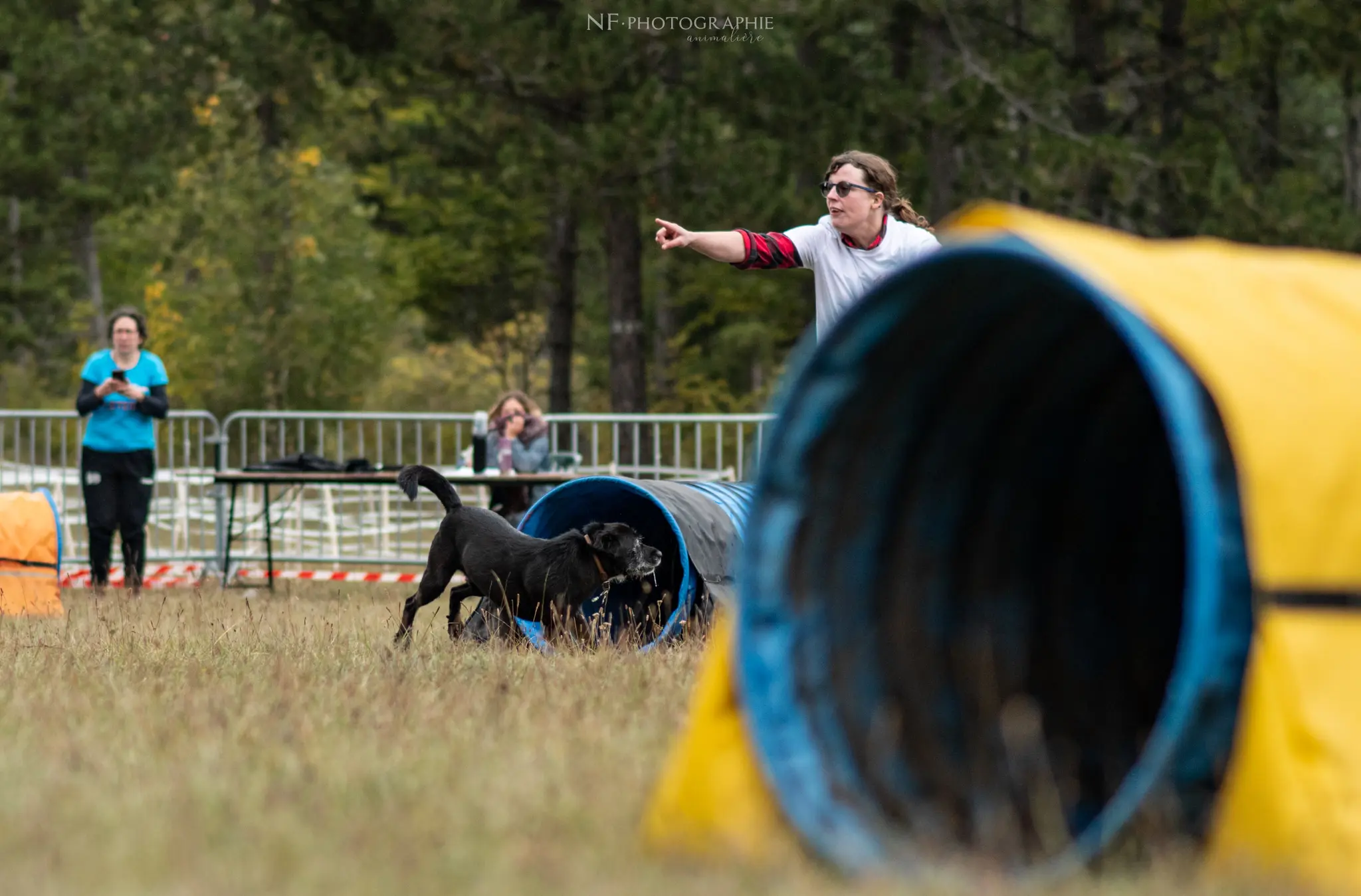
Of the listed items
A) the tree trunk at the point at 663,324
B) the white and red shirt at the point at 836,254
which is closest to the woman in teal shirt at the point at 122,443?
the white and red shirt at the point at 836,254

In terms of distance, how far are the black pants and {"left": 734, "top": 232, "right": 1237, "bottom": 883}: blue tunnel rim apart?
9735 mm

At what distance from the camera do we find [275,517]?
21578 mm

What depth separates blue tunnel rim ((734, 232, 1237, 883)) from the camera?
3.31 m

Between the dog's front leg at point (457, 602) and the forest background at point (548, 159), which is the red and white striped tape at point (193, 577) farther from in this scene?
the forest background at point (548, 159)

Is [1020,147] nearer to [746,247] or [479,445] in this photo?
[479,445]

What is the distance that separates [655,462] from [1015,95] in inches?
303

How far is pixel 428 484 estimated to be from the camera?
8.87 metres

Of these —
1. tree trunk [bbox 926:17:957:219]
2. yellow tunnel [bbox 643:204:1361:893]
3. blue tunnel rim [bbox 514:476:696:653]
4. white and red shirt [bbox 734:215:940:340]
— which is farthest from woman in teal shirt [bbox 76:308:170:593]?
tree trunk [bbox 926:17:957:219]

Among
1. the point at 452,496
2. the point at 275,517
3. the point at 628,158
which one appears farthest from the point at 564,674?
the point at 275,517

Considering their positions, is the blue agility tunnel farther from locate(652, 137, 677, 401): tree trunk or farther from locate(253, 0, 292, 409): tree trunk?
locate(253, 0, 292, 409): tree trunk

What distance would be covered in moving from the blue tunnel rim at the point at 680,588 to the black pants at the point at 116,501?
15.0 feet

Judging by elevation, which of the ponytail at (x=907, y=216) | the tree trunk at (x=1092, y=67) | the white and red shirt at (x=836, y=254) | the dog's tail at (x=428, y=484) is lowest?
the dog's tail at (x=428, y=484)

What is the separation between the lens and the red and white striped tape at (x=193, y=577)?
1480 cm

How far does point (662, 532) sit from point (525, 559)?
1638mm
